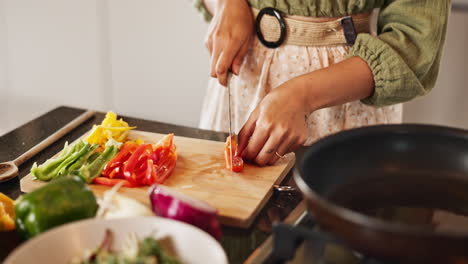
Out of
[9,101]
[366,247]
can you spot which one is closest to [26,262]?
[366,247]

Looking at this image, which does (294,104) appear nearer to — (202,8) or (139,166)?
(139,166)

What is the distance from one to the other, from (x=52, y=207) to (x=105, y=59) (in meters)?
2.19

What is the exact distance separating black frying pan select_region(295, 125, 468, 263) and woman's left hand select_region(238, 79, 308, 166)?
1.24 feet

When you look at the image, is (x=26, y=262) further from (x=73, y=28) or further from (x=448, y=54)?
(x=73, y=28)

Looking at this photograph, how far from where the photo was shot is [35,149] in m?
1.46

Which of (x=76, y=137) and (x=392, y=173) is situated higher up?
(x=392, y=173)

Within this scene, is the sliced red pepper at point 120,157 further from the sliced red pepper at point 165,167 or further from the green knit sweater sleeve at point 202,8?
the green knit sweater sleeve at point 202,8

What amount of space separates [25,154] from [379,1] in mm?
982

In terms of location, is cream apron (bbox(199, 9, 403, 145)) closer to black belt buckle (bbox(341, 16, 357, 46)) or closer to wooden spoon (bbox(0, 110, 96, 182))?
black belt buckle (bbox(341, 16, 357, 46))

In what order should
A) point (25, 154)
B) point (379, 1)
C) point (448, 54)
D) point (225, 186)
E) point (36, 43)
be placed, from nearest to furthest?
1. point (225, 186)
2. point (25, 154)
3. point (379, 1)
4. point (448, 54)
5. point (36, 43)

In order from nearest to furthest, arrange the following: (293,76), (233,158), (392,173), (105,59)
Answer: (392,173)
(233,158)
(293,76)
(105,59)

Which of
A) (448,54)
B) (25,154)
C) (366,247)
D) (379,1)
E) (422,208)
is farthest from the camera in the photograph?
(448,54)

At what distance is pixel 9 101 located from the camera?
11.0 feet

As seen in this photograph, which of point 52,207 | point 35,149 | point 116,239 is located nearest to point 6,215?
point 52,207
